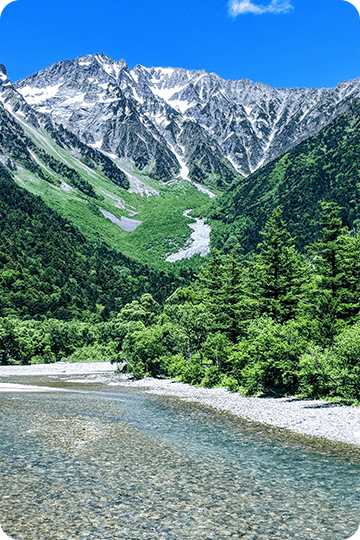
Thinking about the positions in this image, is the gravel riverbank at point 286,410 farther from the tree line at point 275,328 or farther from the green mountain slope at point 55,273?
the green mountain slope at point 55,273

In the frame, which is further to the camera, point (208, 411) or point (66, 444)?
point (208, 411)

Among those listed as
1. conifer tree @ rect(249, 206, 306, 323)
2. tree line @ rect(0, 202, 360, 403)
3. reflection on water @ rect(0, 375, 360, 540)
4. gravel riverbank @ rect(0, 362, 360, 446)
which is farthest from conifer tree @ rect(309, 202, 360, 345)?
reflection on water @ rect(0, 375, 360, 540)

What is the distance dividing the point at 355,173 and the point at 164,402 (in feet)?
509

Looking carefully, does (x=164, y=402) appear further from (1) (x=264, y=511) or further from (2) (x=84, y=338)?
(2) (x=84, y=338)

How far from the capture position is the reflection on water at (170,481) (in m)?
11.5

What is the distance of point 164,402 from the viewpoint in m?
37.0

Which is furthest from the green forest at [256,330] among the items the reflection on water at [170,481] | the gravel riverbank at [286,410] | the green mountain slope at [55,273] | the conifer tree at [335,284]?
the green mountain slope at [55,273]

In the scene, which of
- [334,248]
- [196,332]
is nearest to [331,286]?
[334,248]

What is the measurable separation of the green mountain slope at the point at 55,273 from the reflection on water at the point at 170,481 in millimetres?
108995

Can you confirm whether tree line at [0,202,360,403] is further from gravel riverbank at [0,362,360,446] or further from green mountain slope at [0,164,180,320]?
green mountain slope at [0,164,180,320]

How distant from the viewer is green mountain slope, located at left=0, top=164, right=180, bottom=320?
13512 cm

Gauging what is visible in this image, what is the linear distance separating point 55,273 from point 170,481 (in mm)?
149614

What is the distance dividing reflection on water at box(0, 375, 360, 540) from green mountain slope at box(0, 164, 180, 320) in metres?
109

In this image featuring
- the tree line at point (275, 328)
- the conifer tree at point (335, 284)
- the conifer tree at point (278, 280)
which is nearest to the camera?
the tree line at point (275, 328)
